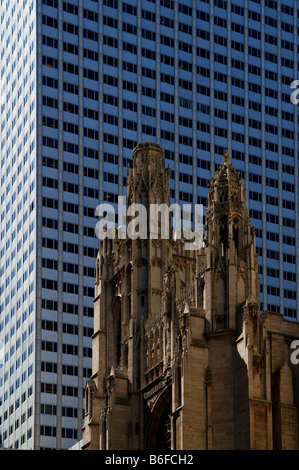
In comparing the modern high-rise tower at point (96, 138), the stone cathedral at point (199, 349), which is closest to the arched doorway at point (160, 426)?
the stone cathedral at point (199, 349)

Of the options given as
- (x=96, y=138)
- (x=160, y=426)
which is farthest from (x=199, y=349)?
(x=96, y=138)

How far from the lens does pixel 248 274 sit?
8000 centimetres

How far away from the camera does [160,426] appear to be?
89062 millimetres

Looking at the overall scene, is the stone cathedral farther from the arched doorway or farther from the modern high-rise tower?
the modern high-rise tower

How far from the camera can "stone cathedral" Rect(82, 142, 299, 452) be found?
249 ft

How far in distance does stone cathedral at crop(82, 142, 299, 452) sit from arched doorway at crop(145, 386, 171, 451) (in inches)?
2.6

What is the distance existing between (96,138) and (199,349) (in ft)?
311

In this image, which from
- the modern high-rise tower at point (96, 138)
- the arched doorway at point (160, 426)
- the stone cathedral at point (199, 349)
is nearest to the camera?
the stone cathedral at point (199, 349)

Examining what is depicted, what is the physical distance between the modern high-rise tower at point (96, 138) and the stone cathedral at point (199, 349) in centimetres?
6153

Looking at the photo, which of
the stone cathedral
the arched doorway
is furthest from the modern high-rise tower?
the arched doorway

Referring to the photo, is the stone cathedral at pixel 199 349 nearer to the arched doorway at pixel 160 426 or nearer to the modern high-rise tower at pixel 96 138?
the arched doorway at pixel 160 426

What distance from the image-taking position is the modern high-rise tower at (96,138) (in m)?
162

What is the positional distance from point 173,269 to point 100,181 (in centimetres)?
8024
